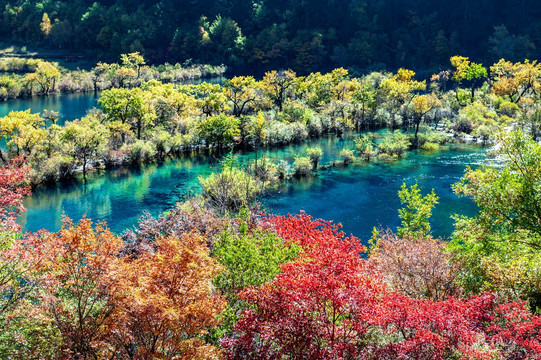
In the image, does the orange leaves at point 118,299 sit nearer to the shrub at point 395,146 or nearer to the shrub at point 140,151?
the shrub at point 140,151

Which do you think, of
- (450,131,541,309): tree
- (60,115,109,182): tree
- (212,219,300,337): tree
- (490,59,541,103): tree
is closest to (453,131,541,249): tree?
(450,131,541,309): tree

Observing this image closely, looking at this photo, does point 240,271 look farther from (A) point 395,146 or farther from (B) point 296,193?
(A) point 395,146

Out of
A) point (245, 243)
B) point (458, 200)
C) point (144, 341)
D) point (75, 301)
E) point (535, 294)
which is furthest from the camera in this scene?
point (458, 200)

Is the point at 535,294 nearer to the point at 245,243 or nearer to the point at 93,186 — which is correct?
the point at 245,243

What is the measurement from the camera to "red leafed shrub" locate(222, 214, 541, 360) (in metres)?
11.9

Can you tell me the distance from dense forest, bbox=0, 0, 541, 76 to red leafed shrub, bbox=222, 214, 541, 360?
4355 inches

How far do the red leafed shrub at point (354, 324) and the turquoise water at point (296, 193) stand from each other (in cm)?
2150

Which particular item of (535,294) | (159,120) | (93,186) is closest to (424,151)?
(159,120)

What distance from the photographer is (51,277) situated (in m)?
12.4

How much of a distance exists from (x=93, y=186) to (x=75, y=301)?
113 ft

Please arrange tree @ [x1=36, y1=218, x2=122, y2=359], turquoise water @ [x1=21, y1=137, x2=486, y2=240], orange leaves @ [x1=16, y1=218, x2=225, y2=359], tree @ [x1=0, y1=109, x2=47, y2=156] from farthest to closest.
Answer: tree @ [x1=0, y1=109, x2=47, y2=156]
turquoise water @ [x1=21, y1=137, x2=486, y2=240]
tree @ [x1=36, y1=218, x2=122, y2=359]
orange leaves @ [x1=16, y1=218, x2=225, y2=359]

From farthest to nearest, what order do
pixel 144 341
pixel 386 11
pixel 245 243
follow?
pixel 386 11, pixel 245 243, pixel 144 341

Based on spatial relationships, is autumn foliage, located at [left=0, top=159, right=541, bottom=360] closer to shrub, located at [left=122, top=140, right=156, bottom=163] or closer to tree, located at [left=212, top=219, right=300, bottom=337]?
tree, located at [left=212, top=219, right=300, bottom=337]

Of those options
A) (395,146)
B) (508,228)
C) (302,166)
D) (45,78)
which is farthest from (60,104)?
(508,228)
